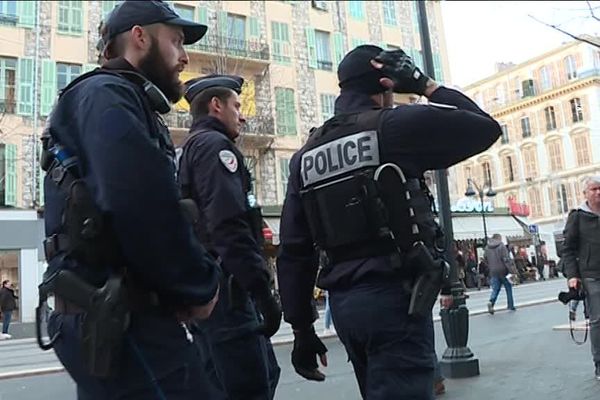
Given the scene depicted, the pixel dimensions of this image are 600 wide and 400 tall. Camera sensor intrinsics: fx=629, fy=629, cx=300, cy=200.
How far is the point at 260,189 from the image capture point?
1014 inches

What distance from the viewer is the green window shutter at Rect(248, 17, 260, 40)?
2661cm

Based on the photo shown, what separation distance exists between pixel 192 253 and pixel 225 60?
22692 mm

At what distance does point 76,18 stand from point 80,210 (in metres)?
23.9

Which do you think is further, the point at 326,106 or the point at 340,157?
the point at 326,106

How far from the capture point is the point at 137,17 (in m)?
2.14

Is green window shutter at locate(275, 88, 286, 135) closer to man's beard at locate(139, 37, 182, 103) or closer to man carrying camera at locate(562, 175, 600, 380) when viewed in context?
man carrying camera at locate(562, 175, 600, 380)

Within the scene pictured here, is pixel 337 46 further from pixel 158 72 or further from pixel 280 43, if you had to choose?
pixel 158 72

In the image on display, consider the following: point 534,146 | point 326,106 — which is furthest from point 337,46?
point 534,146

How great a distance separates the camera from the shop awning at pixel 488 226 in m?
29.8

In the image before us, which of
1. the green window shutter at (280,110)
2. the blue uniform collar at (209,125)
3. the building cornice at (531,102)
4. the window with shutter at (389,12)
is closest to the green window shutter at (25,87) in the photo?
the green window shutter at (280,110)

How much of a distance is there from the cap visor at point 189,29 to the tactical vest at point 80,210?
0.28m

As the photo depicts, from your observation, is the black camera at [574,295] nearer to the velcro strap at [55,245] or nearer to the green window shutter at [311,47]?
the velcro strap at [55,245]

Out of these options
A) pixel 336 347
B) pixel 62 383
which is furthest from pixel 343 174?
pixel 336 347

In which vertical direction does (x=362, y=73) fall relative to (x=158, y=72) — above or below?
above
